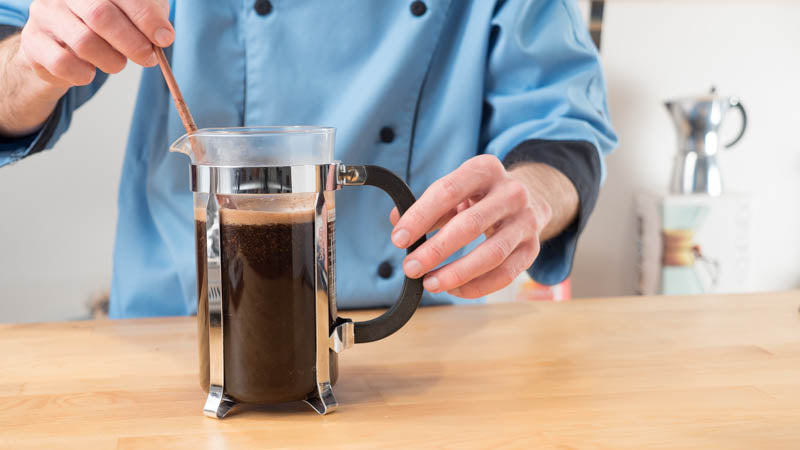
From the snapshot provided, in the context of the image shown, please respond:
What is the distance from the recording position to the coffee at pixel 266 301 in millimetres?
585

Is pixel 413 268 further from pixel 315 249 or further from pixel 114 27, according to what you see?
pixel 114 27

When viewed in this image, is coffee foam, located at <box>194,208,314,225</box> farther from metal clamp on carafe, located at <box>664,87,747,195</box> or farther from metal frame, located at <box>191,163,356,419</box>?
metal clamp on carafe, located at <box>664,87,747,195</box>

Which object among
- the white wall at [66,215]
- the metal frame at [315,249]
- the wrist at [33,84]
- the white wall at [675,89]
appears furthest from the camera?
the white wall at [675,89]

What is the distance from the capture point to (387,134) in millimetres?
1091

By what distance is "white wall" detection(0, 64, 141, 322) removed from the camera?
229 centimetres

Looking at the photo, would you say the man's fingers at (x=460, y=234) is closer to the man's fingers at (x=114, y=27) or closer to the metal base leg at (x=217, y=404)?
the metal base leg at (x=217, y=404)

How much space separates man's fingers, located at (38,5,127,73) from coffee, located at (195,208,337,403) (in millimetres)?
183

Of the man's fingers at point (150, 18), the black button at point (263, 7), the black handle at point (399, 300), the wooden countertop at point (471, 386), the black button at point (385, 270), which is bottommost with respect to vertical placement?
the wooden countertop at point (471, 386)

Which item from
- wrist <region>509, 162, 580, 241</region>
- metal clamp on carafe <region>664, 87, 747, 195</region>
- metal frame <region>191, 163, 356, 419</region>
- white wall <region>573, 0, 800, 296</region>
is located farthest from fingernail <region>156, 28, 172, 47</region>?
white wall <region>573, 0, 800, 296</region>

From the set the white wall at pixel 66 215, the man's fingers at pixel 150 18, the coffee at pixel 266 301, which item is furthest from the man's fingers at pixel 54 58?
the white wall at pixel 66 215

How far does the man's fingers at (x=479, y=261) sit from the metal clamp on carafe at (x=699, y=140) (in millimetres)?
1833

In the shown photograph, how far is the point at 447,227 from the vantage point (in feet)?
2.17

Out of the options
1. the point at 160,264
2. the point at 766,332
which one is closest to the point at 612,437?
the point at 766,332

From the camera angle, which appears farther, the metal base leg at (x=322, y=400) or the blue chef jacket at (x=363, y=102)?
the blue chef jacket at (x=363, y=102)
